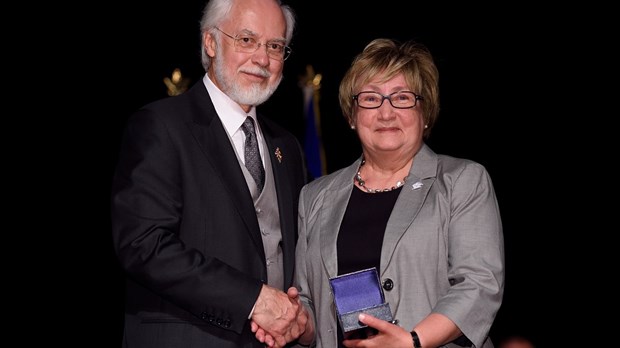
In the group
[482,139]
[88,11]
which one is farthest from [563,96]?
[88,11]

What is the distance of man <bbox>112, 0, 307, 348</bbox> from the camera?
2.47 m

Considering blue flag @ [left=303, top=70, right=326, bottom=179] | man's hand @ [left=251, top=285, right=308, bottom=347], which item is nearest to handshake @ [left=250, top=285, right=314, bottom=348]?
man's hand @ [left=251, top=285, right=308, bottom=347]

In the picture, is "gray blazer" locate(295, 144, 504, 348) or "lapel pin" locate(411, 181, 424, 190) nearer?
"gray blazer" locate(295, 144, 504, 348)

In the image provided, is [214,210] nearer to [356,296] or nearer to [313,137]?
[356,296]

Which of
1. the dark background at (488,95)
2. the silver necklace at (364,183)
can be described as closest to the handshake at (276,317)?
the silver necklace at (364,183)

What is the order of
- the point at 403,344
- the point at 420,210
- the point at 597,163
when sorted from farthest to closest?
the point at 597,163
the point at 420,210
the point at 403,344

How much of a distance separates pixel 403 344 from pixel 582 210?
387cm

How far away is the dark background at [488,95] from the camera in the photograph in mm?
5555

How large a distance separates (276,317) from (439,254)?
22.3 inches

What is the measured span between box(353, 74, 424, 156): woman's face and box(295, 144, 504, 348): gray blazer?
97 mm

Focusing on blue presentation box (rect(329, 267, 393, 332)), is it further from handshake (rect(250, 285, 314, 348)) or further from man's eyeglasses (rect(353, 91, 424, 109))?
man's eyeglasses (rect(353, 91, 424, 109))

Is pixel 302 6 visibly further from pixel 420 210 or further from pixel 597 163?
pixel 420 210

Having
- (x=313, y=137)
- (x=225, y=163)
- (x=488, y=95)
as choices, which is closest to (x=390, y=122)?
(x=225, y=163)

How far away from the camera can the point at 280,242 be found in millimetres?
2787
